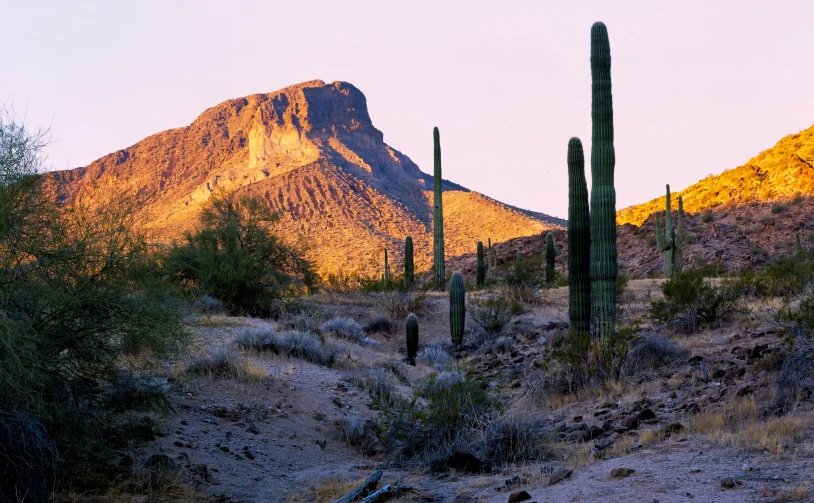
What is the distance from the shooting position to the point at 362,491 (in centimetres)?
748

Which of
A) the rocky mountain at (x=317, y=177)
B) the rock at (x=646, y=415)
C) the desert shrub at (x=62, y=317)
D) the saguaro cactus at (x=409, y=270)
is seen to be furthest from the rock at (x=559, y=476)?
the rocky mountain at (x=317, y=177)

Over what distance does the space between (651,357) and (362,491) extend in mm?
6430

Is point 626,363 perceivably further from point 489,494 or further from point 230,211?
point 230,211

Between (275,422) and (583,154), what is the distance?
291 inches

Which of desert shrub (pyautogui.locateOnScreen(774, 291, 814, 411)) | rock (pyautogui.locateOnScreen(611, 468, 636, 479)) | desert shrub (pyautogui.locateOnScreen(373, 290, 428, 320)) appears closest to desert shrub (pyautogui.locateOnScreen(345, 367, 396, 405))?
desert shrub (pyautogui.locateOnScreen(774, 291, 814, 411))

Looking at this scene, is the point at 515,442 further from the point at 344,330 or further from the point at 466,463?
the point at 344,330

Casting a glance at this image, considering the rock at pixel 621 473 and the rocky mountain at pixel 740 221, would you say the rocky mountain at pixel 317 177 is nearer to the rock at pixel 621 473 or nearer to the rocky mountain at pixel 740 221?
the rocky mountain at pixel 740 221

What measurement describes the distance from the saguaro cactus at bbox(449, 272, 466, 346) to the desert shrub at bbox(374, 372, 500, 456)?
9.42m

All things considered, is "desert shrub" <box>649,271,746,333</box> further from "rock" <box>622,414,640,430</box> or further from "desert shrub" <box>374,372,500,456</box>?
"desert shrub" <box>374,372,500,456</box>

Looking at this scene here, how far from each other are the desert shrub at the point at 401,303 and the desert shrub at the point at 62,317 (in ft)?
52.4

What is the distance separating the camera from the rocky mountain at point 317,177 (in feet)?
252

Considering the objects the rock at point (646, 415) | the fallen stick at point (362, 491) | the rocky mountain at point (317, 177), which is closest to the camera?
the fallen stick at point (362, 491)

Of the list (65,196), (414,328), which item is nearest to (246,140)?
(414,328)

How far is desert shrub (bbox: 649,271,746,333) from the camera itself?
14844 mm
